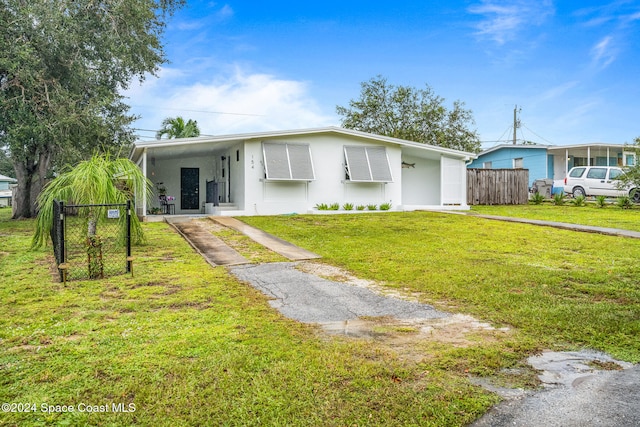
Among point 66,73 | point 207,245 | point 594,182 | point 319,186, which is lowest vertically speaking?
point 207,245

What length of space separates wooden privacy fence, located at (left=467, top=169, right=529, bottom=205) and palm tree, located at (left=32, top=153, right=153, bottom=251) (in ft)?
51.9

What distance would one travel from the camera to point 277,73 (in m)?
26.3

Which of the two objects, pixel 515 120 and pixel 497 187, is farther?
pixel 515 120

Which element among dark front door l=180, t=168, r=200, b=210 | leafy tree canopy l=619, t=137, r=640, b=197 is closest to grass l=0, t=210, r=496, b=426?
dark front door l=180, t=168, r=200, b=210

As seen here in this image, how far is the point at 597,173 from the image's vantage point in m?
20.1

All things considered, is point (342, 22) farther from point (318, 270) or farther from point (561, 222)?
point (318, 270)

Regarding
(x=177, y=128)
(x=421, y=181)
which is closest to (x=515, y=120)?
(x=421, y=181)

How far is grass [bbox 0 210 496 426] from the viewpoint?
2424 mm

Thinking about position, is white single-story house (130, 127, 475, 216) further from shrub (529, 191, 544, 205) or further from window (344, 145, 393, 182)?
shrub (529, 191, 544, 205)

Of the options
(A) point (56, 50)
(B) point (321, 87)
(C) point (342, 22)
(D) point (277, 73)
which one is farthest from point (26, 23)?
(B) point (321, 87)

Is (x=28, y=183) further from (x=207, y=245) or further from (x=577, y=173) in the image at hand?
(x=577, y=173)

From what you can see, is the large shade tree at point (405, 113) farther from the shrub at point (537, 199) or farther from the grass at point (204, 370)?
the grass at point (204, 370)

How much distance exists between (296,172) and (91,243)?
10005mm

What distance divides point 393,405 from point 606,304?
3257mm
